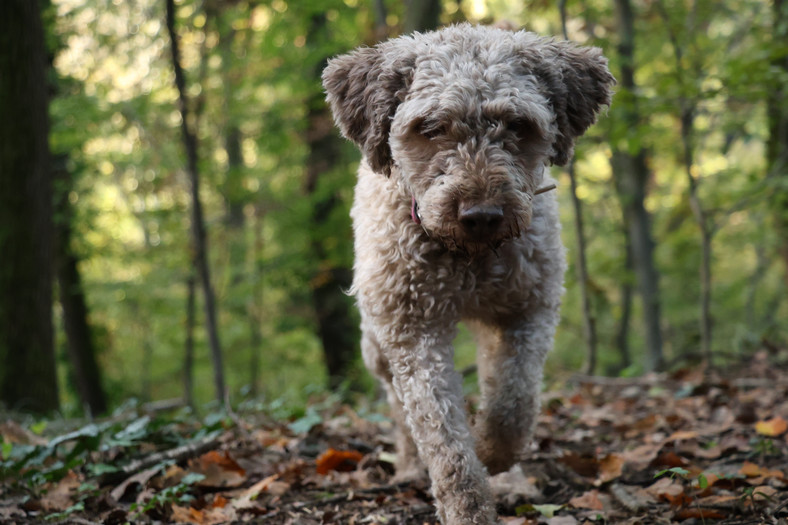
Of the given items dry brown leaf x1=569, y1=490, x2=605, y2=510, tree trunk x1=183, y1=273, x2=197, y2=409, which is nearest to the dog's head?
dry brown leaf x1=569, y1=490, x2=605, y2=510

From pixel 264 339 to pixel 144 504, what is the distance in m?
14.2

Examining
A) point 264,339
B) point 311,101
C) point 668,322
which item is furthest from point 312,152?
point 668,322

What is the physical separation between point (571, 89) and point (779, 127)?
701cm

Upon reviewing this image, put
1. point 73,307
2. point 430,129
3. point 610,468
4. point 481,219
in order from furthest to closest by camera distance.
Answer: point 73,307 → point 610,468 → point 430,129 → point 481,219

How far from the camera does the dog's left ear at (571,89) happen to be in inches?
127

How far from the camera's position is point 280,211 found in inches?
490

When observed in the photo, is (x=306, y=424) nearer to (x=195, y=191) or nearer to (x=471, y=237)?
(x=471, y=237)

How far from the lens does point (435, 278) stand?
3172 millimetres

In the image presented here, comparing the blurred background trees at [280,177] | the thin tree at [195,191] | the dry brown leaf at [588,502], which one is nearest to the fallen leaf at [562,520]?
the dry brown leaf at [588,502]

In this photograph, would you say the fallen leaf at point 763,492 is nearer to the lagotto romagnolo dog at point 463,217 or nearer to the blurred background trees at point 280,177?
the lagotto romagnolo dog at point 463,217

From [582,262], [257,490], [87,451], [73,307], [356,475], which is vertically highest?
[582,262]

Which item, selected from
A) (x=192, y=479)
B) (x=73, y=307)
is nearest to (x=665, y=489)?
(x=192, y=479)

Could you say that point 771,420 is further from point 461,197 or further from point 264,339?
point 264,339

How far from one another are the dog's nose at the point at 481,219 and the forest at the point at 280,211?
132 centimetres
